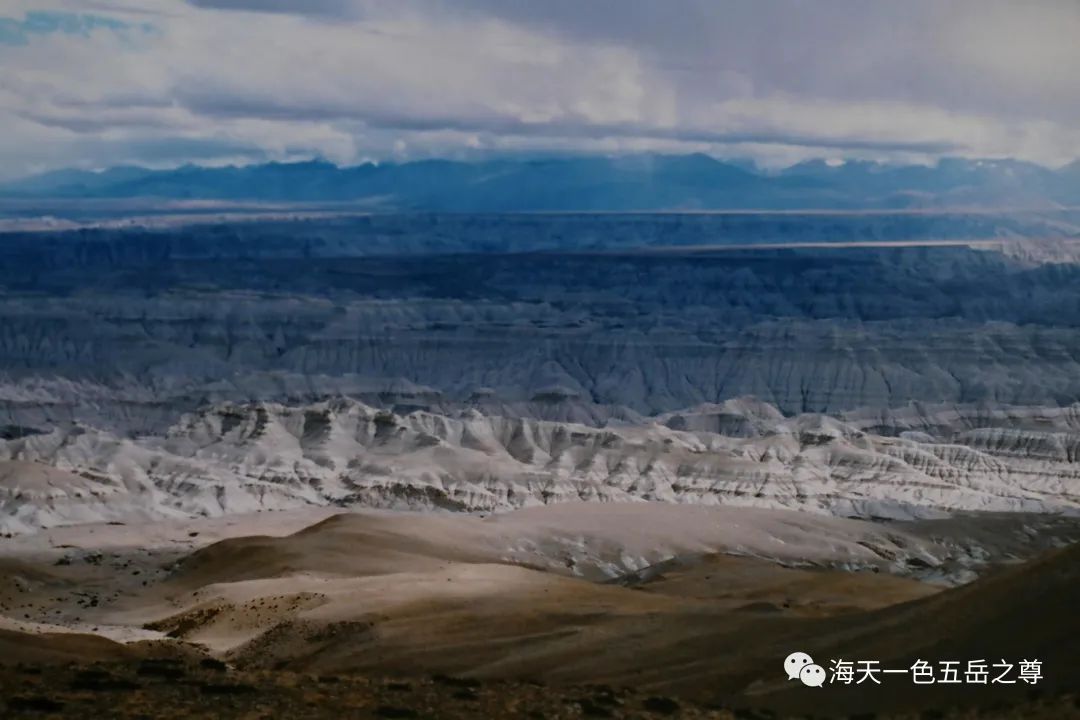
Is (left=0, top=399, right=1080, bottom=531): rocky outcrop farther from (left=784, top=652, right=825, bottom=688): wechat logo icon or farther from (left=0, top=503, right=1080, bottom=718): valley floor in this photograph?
(left=784, top=652, right=825, bottom=688): wechat logo icon

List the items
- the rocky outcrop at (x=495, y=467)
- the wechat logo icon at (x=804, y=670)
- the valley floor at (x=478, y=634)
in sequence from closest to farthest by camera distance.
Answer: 1. the valley floor at (x=478, y=634)
2. the wechat logo icon at (x=804, y=670)
3. the rocky outcrop at (x=495, y=467)

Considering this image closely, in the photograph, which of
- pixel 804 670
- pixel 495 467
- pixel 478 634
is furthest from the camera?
pixel 495 467

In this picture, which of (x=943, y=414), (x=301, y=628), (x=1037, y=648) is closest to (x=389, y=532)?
(x=301, y=628)

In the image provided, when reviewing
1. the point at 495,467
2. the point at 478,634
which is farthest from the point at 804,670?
the point at 495,467

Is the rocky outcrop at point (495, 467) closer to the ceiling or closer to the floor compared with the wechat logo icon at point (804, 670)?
closer to the floor

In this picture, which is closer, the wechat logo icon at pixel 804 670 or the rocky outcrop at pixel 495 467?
the wechat logo icon at pixel 804 670

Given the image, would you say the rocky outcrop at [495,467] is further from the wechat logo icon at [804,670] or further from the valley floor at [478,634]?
the wechat logo icon at [804,670]

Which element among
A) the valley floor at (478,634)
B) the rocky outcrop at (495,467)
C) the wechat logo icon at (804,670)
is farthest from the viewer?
the rocky outcrop at (495,467)

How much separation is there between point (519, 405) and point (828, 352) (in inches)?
1336

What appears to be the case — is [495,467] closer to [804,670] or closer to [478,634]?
[478,634]

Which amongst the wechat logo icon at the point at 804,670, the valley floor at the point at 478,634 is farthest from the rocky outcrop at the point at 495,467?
the wechat logo icon at the point at 804,670

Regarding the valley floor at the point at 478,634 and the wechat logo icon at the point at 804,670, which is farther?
the wechat logo icon at the point at 804,670

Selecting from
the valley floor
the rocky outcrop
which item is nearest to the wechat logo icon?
the valley floor

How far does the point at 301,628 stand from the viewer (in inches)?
1588
